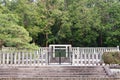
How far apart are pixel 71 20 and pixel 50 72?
389 inches

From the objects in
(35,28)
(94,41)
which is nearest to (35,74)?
(35,28)

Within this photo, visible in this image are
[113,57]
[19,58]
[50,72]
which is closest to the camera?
[50,72]

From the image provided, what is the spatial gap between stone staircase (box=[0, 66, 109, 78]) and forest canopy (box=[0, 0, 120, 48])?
27.2 feet

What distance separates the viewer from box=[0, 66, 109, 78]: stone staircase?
840cm

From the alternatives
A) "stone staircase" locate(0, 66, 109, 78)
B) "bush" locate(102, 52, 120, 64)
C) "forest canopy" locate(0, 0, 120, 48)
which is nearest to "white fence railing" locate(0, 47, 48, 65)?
"stone staircase" locate(0, 66, 109, 78)

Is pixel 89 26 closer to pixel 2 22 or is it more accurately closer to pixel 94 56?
pixel 94 56

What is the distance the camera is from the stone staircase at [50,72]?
8398 mm

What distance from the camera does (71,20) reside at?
18000 mm

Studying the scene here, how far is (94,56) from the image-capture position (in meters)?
11.5

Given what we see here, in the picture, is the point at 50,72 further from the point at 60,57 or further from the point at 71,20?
the point at 71,20

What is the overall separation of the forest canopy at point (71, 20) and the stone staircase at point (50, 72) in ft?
27.2

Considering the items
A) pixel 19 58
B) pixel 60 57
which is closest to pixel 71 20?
pixel 60 57

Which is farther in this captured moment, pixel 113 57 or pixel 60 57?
pixel 60 57

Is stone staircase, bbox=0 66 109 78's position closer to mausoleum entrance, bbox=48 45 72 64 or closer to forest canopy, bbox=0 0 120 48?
mausoleum entrance, bbox=48 45 72 64
